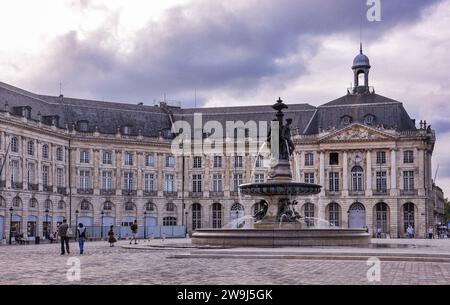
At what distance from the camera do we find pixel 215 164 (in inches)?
3570

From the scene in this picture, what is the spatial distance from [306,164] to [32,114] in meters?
31.6

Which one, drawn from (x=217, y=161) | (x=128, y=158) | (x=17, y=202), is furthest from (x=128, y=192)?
(x=17, y=202)

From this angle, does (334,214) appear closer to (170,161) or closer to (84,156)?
(170,161)

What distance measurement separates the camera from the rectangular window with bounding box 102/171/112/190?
84.9 metres

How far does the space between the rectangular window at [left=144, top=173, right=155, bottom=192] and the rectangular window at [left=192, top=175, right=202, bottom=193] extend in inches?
207

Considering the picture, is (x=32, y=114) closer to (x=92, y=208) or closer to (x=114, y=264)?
(x=92, y=208)

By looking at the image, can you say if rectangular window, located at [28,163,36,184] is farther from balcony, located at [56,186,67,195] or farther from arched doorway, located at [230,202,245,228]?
arched doorway, located at [230,202,245,228]

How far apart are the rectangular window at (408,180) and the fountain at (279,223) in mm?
47538

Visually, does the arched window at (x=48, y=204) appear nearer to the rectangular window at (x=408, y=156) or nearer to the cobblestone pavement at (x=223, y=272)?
the rectangular window at (x=408, y=156)

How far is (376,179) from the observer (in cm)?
8656

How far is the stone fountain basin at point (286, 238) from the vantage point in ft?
110

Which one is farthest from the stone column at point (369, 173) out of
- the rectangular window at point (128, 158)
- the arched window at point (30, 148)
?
the arched window at point (30, 148)

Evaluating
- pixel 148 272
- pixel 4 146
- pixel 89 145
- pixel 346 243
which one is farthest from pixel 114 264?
pixel 89 145

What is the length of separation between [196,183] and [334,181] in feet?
53.0
